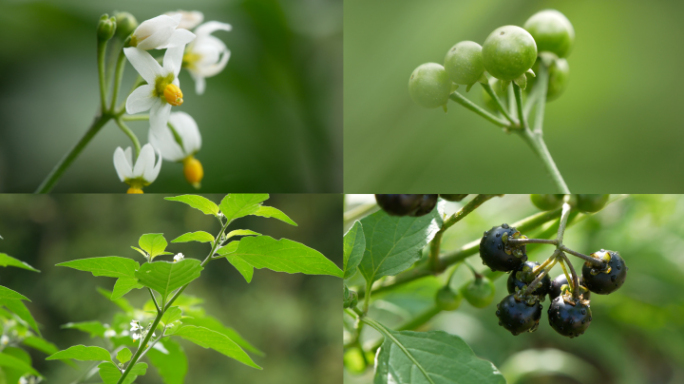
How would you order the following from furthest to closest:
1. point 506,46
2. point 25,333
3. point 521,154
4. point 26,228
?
point 26,228 → point 521,154 → point 25,333 → point 506,46

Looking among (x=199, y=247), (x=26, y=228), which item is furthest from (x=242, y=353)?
(x=26, y=228)

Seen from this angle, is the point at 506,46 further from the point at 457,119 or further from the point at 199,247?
the point at 199,247

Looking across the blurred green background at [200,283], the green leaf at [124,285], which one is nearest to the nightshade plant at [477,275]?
the green leaf at [124,285]

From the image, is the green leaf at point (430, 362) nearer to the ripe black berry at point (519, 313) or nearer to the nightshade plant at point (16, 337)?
the ripe black berry at point (519, 313)

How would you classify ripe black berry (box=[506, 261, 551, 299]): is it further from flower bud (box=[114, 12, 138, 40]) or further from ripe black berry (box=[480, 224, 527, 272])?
flower bud (box=[114, 12, 138, 40])

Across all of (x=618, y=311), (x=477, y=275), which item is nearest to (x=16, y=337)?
(x=477, y=275)

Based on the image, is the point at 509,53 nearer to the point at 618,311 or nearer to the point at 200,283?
the point at 618,311

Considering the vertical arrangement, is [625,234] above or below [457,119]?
below
